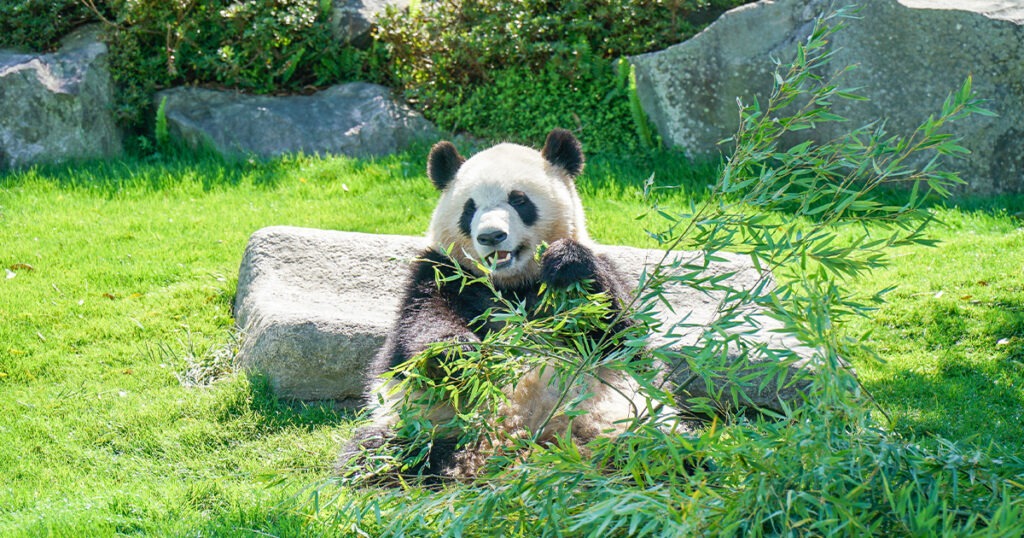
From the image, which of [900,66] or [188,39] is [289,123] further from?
[900,66]

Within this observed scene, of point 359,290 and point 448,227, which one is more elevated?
point 448,227

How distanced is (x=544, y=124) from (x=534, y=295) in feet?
14.7

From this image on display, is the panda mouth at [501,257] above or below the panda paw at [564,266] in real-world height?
below

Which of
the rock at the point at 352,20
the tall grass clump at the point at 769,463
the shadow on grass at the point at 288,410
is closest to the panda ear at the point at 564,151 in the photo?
the tall grass clump at the point at 769,463

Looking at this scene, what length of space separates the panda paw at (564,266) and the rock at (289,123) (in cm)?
522

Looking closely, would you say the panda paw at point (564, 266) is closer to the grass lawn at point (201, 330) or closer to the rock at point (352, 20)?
the grass lawn at point (201, 330)

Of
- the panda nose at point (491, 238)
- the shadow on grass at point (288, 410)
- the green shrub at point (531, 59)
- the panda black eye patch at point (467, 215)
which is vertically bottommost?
the shadow on grass at point (288, 410)

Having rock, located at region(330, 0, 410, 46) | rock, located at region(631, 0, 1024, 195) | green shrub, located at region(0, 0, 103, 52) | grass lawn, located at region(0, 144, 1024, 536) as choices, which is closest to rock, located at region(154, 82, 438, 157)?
grass lawn, located at region(0, 144, 1024, 536)

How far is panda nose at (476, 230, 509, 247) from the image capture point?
11.7 ft

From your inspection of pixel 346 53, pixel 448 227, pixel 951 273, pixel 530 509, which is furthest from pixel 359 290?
pixel 346 53

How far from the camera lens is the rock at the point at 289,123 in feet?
26.9

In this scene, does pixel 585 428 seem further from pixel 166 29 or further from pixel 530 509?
pixel 166 29

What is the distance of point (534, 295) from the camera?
3.78 meters

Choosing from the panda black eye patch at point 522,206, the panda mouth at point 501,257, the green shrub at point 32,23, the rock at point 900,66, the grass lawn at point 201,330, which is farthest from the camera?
the green shrub at point 32,23
